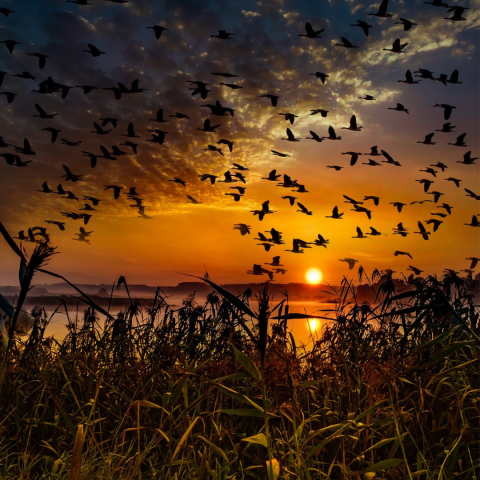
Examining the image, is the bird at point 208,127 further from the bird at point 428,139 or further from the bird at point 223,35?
the bird at point 428,139

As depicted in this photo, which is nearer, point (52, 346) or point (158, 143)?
point (52, 346)

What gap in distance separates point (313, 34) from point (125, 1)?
7.35 metres

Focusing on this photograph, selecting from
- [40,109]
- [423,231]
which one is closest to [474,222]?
[423,231]

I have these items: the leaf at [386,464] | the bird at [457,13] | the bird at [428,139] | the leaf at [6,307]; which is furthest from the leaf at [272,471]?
the bird at [428,139]

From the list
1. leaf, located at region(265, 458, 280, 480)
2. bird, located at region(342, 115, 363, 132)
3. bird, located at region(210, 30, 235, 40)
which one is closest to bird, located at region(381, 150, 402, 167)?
bird, located at region(342, 115, 363, 132)

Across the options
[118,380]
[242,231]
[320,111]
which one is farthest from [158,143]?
[118,380]

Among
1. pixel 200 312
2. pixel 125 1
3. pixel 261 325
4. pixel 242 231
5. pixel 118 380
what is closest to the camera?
pixel 261 325

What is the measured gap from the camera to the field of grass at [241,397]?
269 cm

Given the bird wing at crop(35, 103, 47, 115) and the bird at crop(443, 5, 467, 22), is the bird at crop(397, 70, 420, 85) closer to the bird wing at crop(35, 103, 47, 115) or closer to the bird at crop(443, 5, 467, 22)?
the bird at crop(443, 5, 467, 22)

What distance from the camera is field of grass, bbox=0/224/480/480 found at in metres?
2.69

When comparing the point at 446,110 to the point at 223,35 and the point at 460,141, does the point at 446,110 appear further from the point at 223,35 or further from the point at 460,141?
the point at 223,35

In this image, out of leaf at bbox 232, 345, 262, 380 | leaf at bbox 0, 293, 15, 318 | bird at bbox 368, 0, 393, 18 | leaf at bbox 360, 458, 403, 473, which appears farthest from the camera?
bird at bbox 368, 0, 393, 18

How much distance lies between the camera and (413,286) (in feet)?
23.7

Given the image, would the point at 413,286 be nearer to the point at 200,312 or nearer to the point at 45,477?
the point at 200,312
